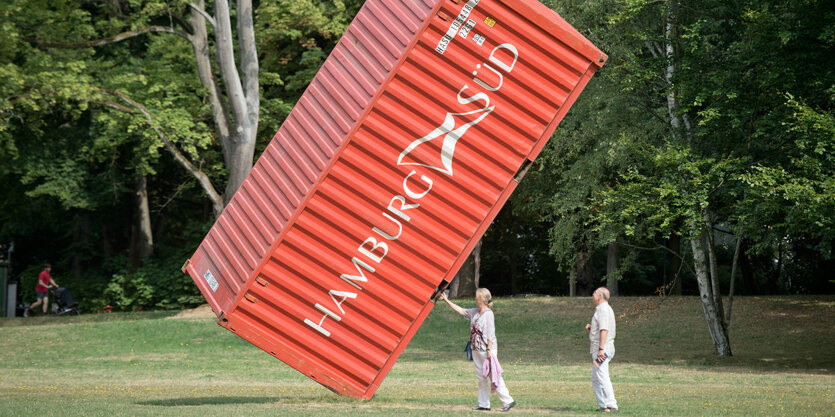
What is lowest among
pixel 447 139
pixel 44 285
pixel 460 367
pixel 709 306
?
pixel 44 285

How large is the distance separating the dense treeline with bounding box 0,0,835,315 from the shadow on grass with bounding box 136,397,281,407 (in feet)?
27.3

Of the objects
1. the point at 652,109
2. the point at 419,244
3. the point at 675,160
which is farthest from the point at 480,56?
the point at 652,109

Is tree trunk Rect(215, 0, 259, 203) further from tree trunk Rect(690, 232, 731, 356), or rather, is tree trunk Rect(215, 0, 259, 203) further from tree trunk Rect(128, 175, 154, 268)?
tree trunk Rect(690, 232, 731, 356)

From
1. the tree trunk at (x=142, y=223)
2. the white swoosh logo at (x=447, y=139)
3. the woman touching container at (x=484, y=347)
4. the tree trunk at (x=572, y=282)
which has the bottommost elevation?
the tree trunk at (x=142, y=223)

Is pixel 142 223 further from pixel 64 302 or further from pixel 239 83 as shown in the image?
pixel 239 83

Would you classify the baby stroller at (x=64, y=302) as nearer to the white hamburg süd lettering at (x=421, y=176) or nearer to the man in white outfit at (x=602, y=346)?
the white hamburg süd lettering at (x=421, y=176)

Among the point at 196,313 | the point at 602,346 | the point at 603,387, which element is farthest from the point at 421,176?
the point at 196,313

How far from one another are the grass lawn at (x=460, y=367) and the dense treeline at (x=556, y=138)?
1.84 meters

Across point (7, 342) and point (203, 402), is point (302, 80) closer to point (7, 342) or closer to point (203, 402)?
point (7, 342)

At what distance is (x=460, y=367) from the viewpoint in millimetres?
18781

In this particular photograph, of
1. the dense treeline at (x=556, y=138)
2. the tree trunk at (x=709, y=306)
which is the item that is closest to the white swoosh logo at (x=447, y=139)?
the dense treeline at (x=556, y=138)

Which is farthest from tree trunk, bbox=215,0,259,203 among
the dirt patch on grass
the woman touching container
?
the woman touching container

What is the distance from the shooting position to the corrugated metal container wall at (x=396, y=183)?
33.7 ft

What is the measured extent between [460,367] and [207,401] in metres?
8.01
